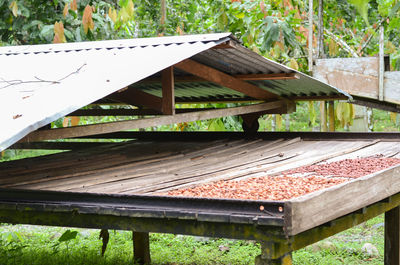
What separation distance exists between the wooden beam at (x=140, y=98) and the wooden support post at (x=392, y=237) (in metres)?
2.28

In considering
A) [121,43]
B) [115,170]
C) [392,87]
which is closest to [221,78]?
[121,43]

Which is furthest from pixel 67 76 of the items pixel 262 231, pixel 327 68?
pixel 327 68

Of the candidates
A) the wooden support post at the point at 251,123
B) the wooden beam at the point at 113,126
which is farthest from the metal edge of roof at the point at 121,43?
the wooden support post at the point at 251,123

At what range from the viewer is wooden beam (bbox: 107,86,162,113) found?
498 centimetres

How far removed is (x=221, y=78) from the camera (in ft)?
17.9

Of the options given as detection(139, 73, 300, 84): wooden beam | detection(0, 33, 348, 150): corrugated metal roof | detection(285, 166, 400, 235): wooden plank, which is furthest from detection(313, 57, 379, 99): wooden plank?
detection(285, 166, 400, 235): wooden plank

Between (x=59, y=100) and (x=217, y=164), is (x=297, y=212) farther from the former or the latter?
(x=217, y=164)

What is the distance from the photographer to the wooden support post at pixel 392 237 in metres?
5.05

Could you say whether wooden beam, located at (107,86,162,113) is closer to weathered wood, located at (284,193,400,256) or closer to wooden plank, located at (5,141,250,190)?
wooden plank, located at (5,141,250,190)

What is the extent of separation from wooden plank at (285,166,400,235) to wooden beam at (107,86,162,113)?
6.75 ft

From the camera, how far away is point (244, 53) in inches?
190

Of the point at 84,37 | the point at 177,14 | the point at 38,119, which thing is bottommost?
the point at 38,119

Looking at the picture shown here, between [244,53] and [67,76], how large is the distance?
5.33 feet

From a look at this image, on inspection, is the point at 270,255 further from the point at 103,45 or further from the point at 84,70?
the point at 103,45
